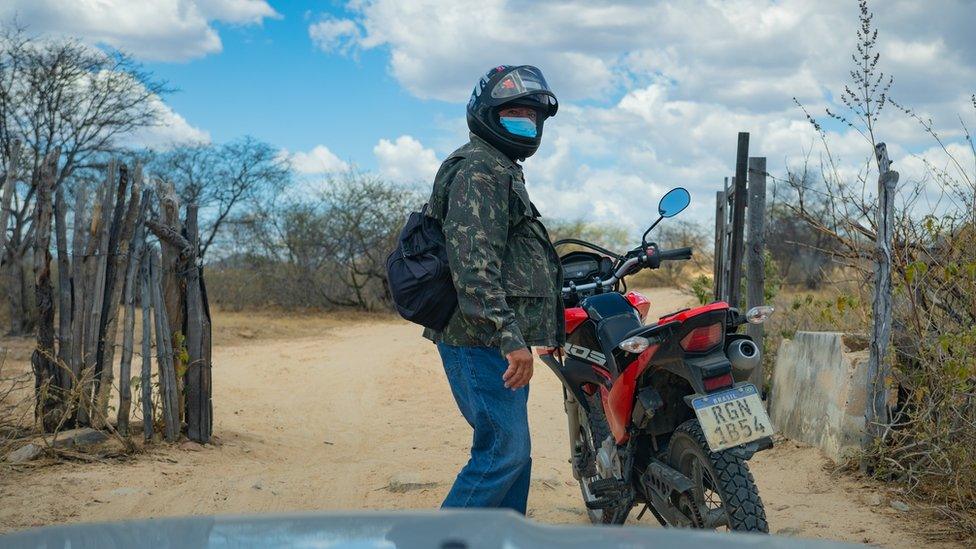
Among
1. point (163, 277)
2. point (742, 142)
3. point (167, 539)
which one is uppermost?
point (742, 142)

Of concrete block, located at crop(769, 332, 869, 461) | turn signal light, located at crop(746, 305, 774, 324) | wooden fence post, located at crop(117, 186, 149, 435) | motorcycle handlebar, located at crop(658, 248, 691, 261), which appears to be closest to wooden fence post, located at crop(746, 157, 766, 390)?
concrete block, located at crop(769, 332, 869, 461)

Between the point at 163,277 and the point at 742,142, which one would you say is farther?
the point at 742,142

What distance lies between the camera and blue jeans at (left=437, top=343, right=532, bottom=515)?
3.79m

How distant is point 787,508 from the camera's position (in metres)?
5.70

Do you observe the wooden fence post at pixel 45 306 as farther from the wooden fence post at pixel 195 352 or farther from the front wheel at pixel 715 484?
the front wheel at pixel 715 484

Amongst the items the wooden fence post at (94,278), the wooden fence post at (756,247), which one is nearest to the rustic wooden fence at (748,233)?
the wooden fence post at (756,247)

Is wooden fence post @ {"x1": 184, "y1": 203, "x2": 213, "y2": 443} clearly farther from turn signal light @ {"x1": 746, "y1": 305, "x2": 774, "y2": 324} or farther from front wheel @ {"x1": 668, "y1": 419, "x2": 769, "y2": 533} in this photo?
turn signal light @ {"x1": 746, "y1": 305, "x2": 774, "y2": 324}

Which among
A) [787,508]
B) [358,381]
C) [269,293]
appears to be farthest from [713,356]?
[269,293]

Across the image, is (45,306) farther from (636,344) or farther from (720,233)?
(720,233)

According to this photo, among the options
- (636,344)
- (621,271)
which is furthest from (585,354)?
(636,344)

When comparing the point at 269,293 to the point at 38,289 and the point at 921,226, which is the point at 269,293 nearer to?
the point at 38,289

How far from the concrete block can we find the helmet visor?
3293 mm

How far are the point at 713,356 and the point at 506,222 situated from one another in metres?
1.00

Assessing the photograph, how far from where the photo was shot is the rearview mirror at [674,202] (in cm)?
474
